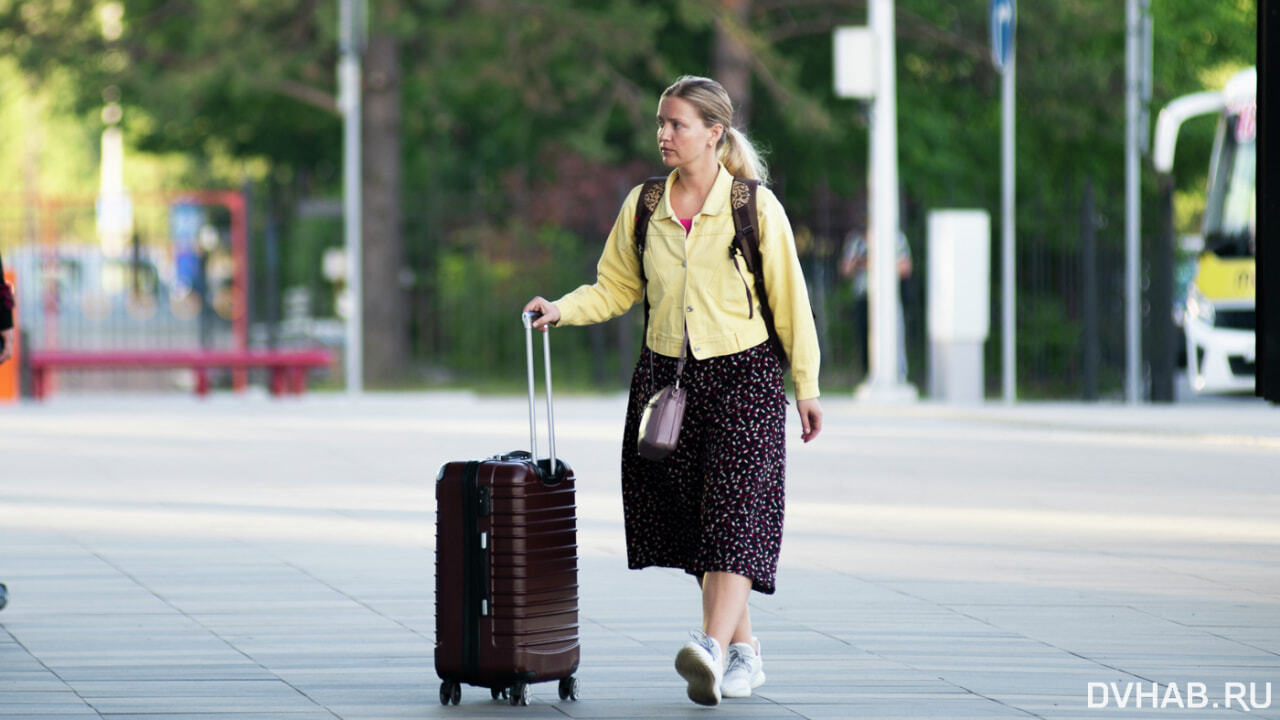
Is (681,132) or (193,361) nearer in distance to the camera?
(681,132)

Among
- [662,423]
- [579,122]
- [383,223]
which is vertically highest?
[579,122]

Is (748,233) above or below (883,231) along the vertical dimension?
below

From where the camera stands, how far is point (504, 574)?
583 cm

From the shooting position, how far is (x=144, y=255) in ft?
86.8

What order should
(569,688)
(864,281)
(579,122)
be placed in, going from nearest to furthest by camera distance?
Result: (569,688), (864,281), (579,122)

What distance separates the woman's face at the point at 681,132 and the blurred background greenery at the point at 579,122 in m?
14.6

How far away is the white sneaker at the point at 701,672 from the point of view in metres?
5.77

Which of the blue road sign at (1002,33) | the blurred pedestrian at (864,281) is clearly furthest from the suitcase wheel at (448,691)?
the blurred pedestrian at (864,281)

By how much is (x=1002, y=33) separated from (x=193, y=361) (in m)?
8.69

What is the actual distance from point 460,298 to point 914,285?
24.1ft

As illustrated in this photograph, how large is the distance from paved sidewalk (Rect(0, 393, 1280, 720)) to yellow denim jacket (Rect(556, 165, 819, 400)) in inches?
38.4

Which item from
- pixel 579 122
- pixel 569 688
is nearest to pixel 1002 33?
pixel 579 122

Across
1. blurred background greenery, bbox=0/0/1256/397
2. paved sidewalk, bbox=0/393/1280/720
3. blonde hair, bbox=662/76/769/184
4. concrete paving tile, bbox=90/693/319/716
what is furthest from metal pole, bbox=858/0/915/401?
concrete paving tile, bbox=90/693/319/716

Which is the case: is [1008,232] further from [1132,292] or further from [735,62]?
[735,62]
